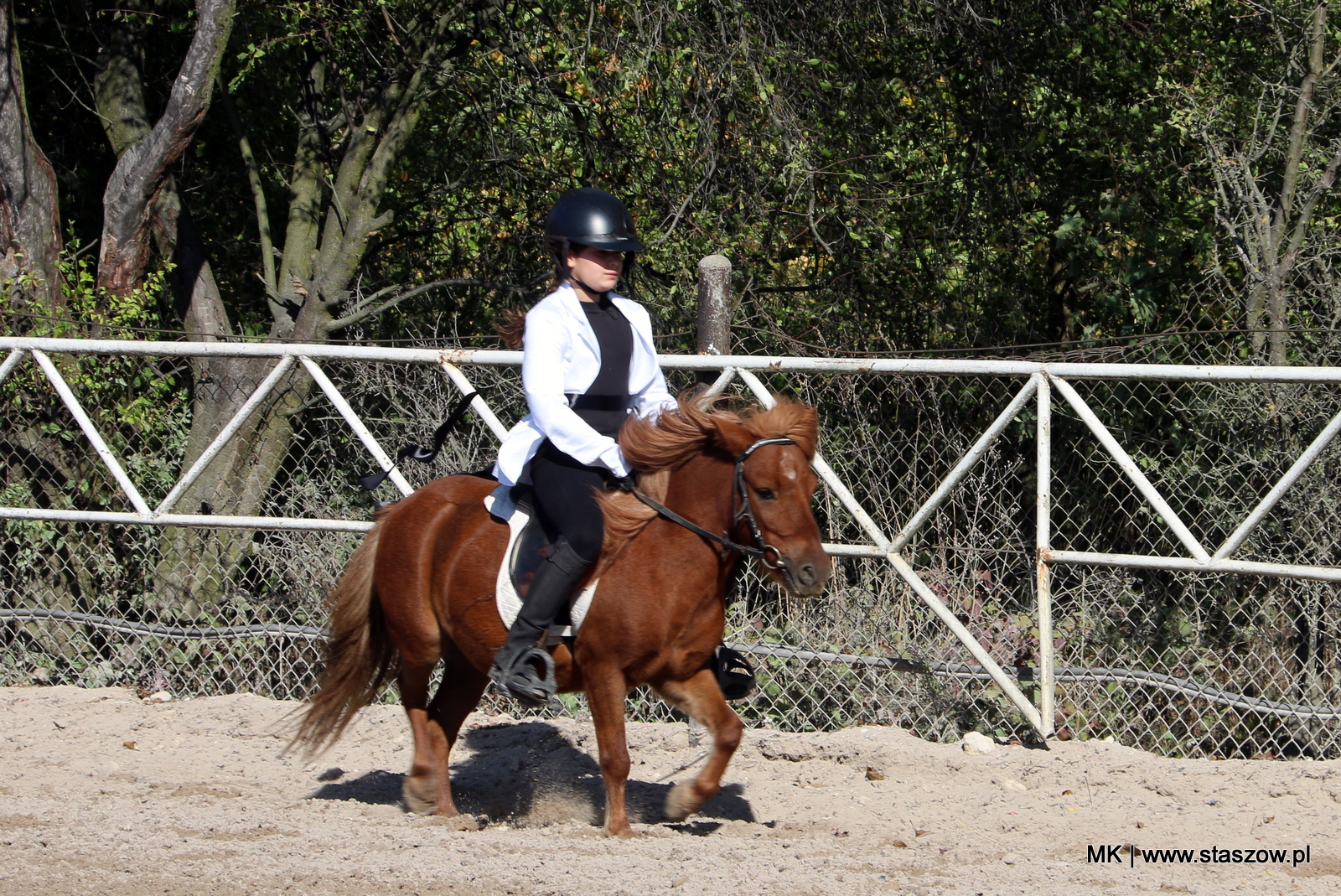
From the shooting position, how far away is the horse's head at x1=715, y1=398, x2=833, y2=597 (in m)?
3.94

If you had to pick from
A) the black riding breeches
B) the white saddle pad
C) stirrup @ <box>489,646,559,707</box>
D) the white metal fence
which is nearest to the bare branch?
the white metal fence

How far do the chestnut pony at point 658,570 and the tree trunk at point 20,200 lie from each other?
458cm

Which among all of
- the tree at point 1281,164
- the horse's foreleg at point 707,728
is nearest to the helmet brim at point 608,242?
the horse's foreleg at point 707,728

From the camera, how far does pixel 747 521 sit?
4.09 m

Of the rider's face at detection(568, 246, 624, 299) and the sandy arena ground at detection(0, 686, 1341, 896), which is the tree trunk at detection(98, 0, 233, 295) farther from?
the rider's face at detection(568, 246, 624, 299)

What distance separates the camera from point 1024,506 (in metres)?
6.05

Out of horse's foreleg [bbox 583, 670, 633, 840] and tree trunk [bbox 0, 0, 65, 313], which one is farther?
tree trunk [bbox 0, 0, 65, 313]

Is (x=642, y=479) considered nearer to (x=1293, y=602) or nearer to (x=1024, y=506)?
(x=1024, y=506)

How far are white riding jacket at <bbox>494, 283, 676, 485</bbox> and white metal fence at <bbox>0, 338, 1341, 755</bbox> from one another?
3.55ft

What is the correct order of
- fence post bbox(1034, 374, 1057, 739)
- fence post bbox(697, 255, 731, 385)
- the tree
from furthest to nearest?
the tree < fence post bbox(697, 255, 731, 385) < fence post bbox(1034, 374, 1057, 739)

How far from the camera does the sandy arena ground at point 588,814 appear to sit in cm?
390

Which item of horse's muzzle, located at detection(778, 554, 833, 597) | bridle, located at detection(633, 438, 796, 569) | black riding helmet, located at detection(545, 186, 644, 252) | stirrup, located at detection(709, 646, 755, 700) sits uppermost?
black riding helmet, located at detection(545, 186, 644, 252)

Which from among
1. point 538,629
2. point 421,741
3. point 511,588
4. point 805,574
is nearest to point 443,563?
point 511,588

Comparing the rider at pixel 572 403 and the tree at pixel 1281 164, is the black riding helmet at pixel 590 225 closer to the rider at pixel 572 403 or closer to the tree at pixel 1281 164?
the rider at pixel 572 403
